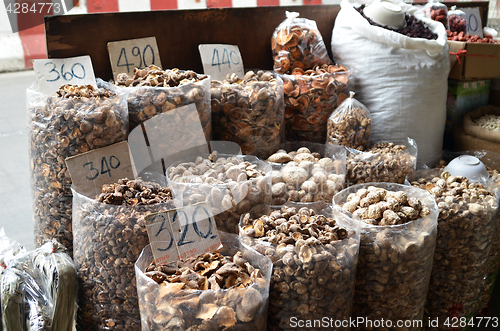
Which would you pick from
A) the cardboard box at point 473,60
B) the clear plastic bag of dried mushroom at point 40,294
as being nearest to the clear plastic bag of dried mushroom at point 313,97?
the cardboard box at point 473,60

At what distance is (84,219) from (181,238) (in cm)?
26

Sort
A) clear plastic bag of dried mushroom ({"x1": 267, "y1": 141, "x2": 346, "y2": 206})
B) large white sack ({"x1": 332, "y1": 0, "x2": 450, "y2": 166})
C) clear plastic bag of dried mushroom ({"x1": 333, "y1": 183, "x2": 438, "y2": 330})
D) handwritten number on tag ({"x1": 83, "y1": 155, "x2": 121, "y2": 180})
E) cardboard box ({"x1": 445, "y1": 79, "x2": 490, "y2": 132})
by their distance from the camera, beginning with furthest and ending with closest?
cardboard box ({"x1": 445, "y1": 79, "x2": 490, "y2": 132})
large white sack ({"x1": 332, "y1": 0, "x2": 450, "y2": 166})
clear plastic bag of dried mushroom ({"x1": 267, "y1": 141, "x2": 346, "y2": 206})
handwritten number on tag ({"x1": 83, "y1": 155, "x2": 121, "y2": 180})
clear plastic bag of dried mushroom ({"x1": 333, "y1": 183, "x2": 438, "y2": 330})

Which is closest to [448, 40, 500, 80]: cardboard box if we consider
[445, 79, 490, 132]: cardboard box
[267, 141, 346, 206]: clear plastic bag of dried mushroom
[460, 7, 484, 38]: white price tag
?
[445, 79, 490, 132]: cardboard box

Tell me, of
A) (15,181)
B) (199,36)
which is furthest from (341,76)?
(15,181)

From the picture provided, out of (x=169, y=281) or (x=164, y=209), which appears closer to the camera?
(x=169, y=281)

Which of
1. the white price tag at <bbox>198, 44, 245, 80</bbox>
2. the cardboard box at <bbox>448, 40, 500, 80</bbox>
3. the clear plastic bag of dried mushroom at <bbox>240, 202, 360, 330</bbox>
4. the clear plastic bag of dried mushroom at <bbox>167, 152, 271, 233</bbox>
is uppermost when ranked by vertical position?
the white price tag at <bbox>198, 44, 245, 80</bbox>

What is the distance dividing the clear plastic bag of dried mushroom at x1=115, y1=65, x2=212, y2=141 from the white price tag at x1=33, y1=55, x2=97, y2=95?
4.5 inches

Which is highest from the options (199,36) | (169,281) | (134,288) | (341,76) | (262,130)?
(199,36)

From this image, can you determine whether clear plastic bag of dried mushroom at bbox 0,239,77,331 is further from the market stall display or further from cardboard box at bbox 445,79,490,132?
cardboard box at bbox 445,79,490,132

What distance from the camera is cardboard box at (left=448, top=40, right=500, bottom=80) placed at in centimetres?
178

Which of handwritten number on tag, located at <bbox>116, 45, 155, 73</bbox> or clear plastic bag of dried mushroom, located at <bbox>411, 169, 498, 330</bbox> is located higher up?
handwritten number on tag, located at <bbox>116, 45, 155, 73</bbox>

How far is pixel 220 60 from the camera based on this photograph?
5.04ft

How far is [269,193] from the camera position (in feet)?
3.68

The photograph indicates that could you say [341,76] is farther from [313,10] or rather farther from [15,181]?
[15,181]
